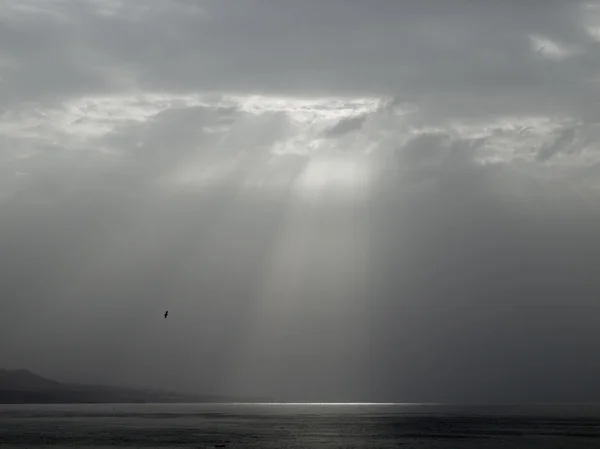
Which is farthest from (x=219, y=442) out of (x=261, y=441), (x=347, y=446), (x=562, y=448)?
(x=562, y=448)

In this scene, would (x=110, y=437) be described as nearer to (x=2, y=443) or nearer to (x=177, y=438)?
(x=177, y=438)

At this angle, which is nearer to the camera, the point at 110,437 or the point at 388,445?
the point at 388,445

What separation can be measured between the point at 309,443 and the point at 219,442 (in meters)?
16.9

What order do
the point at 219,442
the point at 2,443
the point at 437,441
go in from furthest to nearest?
1. the point at 437,441
2. the point at 219,442
3. the point at 2,443

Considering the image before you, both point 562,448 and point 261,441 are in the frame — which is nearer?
point 562,448

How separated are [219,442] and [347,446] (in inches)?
960

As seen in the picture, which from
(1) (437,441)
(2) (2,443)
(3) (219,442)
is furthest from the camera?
(1) (437,441)

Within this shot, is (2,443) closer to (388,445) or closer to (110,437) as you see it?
(110,437)

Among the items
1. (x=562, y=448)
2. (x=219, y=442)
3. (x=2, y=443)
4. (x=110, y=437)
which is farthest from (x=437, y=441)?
(x=2, y=443)

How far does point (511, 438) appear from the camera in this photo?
16812cm

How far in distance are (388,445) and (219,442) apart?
31.5 m

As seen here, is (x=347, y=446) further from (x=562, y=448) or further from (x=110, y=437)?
(x=110, y=437)

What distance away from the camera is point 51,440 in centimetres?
14888

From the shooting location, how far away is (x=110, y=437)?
162 meters
